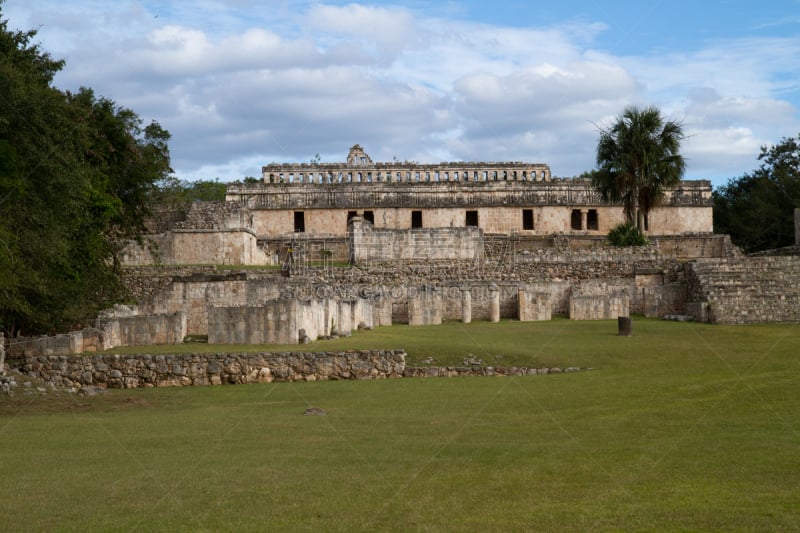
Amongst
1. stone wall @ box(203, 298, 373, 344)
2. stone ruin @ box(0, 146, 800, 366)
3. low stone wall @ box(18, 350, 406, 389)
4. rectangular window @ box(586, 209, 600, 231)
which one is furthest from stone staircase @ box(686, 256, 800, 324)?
rectangular window @ box(586, 209, 600, 231)

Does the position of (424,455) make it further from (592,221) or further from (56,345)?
(592,221)

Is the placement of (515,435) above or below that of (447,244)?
below

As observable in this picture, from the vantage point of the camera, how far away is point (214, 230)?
38062 millimetres

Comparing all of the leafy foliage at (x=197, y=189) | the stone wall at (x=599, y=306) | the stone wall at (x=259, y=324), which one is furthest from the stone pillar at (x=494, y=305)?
the leafy foliage at (x=197, y=189)

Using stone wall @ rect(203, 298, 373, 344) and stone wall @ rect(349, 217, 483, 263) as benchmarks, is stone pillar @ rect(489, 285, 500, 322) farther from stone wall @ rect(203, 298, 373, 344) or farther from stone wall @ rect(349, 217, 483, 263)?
stone wall @ rect(203, 298, 373, 344)

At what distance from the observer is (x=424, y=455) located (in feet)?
34.3

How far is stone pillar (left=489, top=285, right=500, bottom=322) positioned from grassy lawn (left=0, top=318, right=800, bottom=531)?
36.8 ft

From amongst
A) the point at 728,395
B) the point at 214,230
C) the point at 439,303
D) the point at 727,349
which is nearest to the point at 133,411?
the point at 728,395

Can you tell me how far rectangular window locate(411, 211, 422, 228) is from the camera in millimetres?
47094

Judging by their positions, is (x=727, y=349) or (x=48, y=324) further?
(x=48, y=324)

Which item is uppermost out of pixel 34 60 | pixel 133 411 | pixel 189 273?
pixel 34 60

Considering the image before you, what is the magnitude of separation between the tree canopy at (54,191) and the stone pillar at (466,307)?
10.0 meters

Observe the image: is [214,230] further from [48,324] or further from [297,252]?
[48,324]

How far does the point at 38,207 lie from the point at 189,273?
46.6ft
